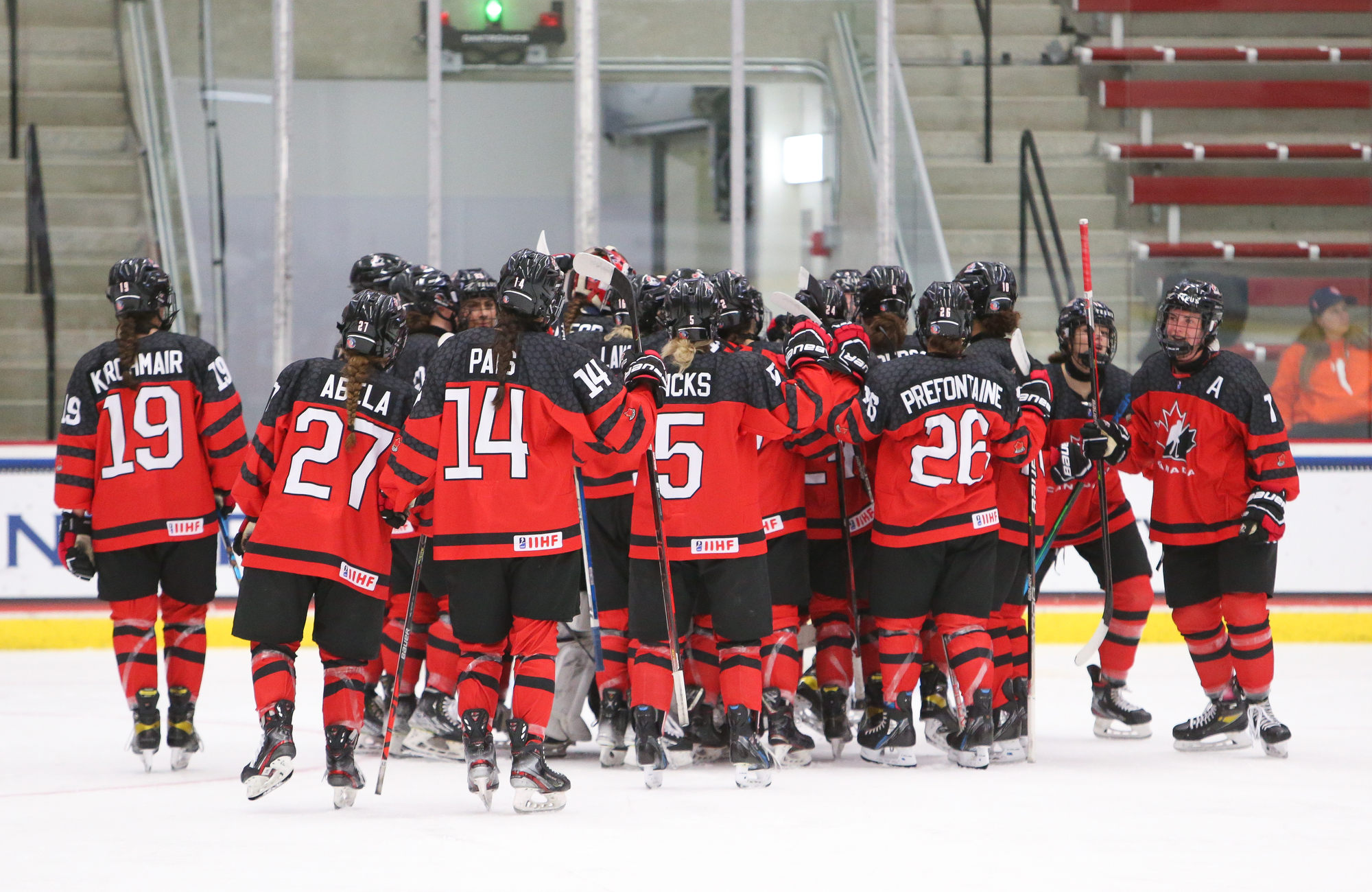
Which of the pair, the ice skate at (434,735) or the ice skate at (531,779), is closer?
the ice skate at (531,779)

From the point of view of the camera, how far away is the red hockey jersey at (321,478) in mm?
4062

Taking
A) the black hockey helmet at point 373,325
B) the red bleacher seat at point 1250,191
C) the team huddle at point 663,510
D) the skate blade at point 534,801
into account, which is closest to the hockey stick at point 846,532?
the team huddle at point 663,510

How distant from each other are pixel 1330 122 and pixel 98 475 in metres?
7.85

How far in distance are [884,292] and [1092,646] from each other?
4.14ft

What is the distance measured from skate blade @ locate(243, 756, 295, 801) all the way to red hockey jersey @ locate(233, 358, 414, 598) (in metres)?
0.46

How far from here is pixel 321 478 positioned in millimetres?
4098

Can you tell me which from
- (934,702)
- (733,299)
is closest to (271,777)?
(733,299)

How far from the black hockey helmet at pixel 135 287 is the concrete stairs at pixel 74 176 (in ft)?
11.0

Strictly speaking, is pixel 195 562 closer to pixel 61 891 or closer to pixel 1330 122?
pixel 61 891

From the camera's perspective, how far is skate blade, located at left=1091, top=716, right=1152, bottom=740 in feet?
17.7

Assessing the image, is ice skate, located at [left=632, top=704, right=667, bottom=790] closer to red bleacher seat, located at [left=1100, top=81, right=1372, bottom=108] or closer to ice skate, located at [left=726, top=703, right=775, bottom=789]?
ice skate, located at [left=726, top=703, right=775, bottom=789]

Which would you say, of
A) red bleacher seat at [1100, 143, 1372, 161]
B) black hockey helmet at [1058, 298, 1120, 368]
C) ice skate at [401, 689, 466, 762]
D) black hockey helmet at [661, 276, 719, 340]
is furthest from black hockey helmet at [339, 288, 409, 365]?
red bleacher seat at [1100, 143, 1372, 161]

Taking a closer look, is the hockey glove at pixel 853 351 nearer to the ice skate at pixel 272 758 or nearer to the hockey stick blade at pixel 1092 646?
the hockey stick blade at pixel 1092 646

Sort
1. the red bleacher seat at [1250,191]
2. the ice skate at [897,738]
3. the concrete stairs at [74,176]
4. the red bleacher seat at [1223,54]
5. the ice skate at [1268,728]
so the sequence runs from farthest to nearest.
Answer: the red bleacher seat at [1223,54], the red bleacher seat at [1250,191], the concrete stairs at [74,176], the ice skate at [1268,728], the ice skate at [897,738]
